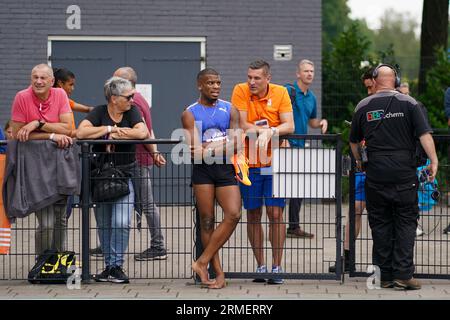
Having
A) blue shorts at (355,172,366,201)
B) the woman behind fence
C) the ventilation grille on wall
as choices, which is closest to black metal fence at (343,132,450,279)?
blue shorts at (355,172,366,201)

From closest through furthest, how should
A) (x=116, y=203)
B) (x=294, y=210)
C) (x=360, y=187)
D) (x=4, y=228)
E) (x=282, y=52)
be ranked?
(x=4, y=228)
(x=116, y=203)
(x=360, y=187)
(x=294, y=210)
(x=282, y=52)

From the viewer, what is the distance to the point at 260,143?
949 cm

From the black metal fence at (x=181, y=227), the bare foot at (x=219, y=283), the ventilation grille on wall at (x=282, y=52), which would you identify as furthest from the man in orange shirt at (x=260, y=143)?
the ventilation grille on wall at (x=282, y=52)

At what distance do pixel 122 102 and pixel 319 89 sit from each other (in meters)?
6.74

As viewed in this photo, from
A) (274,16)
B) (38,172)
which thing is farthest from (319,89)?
(38,172)

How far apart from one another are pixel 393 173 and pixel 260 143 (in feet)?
3.82

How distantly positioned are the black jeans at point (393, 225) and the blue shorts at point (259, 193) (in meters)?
0.85

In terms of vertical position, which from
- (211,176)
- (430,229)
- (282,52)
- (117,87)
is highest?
(282,52)

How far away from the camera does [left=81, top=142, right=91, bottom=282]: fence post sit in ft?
31.8

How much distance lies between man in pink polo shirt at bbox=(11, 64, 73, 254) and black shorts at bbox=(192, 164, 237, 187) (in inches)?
48.0

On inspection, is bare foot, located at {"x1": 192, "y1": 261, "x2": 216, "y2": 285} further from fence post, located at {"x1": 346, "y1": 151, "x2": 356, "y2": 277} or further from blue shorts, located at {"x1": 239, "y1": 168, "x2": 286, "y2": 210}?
fence post, located at {"x1": 346, "y1": 151, "x2": 356, "y2": 277}

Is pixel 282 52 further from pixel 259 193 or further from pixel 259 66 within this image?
pixel 259 193

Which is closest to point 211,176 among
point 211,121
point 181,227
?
point 211,121

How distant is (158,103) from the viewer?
52.2 ft
